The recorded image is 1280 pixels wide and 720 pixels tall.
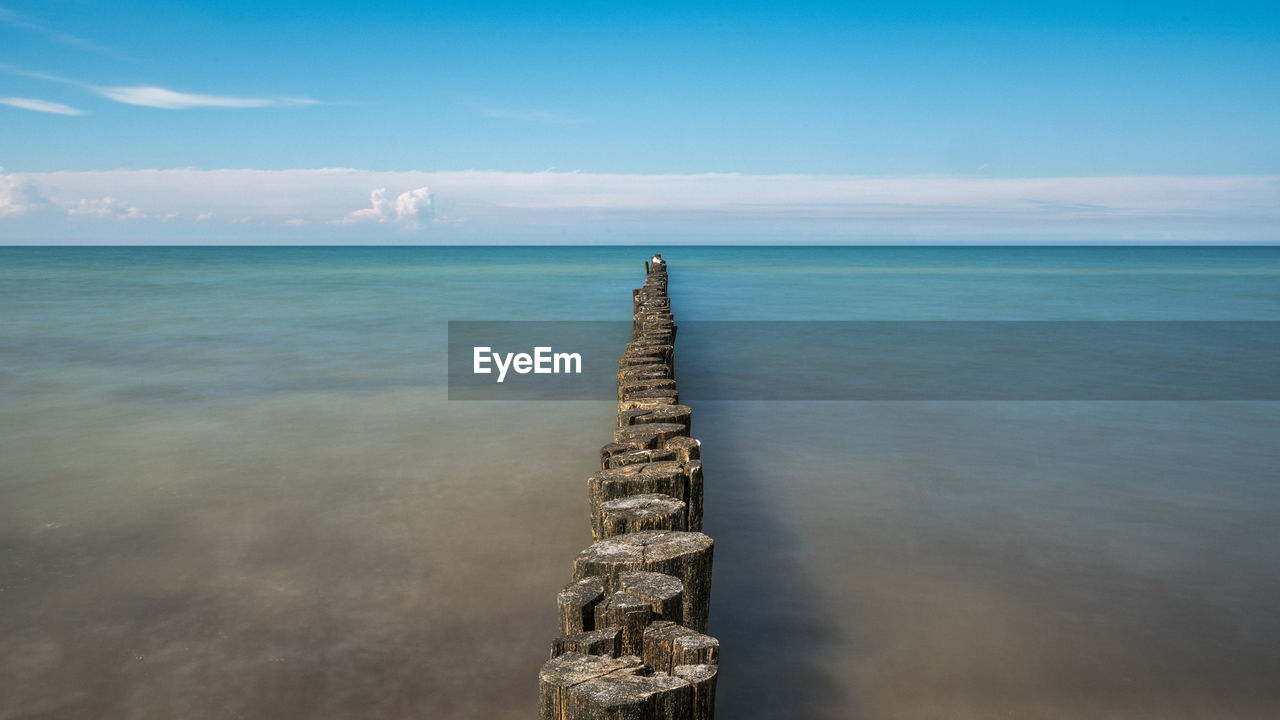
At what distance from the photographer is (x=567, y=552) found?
4.77 metres

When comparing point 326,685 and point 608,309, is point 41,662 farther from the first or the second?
point 608,309

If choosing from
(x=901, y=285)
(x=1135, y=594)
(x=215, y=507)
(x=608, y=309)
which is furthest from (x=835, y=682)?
(x=901, y=285)

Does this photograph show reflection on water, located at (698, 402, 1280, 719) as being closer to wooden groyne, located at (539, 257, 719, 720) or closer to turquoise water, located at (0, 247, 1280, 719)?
turquoise water, located at (0, 247, 1280, 719)

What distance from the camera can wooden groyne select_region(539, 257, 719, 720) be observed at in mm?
2162

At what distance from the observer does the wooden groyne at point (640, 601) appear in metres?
2.16

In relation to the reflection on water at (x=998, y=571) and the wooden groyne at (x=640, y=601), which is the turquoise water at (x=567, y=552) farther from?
the wooden groyne at (x=640, y=601)

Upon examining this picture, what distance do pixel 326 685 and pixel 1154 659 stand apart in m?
3.49

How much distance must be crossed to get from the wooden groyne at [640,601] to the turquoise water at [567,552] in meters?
0.79

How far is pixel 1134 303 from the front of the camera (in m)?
24.7

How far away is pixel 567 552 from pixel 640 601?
2247 mm

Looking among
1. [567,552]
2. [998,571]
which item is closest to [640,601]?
[567,552]

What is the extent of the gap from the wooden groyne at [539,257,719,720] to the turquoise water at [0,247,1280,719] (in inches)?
31.1

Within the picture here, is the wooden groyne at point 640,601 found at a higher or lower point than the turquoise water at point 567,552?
higher

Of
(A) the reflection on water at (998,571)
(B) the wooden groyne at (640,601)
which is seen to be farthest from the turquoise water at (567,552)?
(B) the wooden groyne at (640,601)
